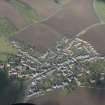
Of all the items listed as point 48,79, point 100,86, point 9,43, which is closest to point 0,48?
point 9,43

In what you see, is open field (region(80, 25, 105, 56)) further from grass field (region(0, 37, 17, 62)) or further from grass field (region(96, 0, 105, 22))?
grass field (region(0, 37, 17, 62))

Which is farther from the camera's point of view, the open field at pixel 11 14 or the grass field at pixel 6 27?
the open field at pixel 11 14

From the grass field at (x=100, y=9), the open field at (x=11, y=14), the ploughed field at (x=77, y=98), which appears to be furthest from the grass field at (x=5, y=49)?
the grass field at (x=100, y=9)

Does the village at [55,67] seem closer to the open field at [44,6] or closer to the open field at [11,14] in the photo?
the open field at [11,14]

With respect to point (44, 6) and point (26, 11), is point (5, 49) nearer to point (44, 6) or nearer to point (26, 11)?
point (26, 11)

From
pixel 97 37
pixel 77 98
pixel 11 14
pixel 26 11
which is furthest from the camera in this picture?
pixel 97 37

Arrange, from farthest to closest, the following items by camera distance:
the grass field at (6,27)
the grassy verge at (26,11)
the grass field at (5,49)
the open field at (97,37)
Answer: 1. the open field at (97,37)
2. the grassy verge at (26,11)
3. the grass field at (6,27)
4. the grass field at (5,49)

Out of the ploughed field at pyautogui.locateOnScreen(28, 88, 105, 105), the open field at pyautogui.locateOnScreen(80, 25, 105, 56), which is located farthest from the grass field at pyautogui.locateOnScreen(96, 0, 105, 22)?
Answer: the ploughed field at pyautogui.locateOnScreen(28, 88, 105, 105)

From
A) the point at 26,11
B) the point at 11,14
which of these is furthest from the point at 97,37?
the point at 11,14
